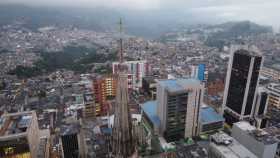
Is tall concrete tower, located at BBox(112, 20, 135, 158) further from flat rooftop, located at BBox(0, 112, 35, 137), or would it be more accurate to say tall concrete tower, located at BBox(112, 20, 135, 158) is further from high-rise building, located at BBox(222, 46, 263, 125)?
high-rise building, located at BBox(222, 46, 263, 125)

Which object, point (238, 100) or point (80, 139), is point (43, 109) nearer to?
point (80, 139)

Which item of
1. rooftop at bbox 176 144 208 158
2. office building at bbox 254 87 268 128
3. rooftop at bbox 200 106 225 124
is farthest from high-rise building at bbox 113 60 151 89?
office building at bbox 254 87 268 128

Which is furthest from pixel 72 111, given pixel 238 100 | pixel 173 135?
pixel 238 100

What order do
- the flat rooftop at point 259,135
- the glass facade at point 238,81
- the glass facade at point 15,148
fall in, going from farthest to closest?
the glass facade at point 238,81 → the flat rooftop at point 259,135 → the glass facade at point 15,148

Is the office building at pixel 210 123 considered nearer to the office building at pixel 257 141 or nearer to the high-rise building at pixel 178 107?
the high-rise building at pixel 178 107

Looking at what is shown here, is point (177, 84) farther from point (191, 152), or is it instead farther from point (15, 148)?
point (15, 148)

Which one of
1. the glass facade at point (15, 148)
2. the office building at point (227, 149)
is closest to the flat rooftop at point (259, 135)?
the office building at point (227, 149)
